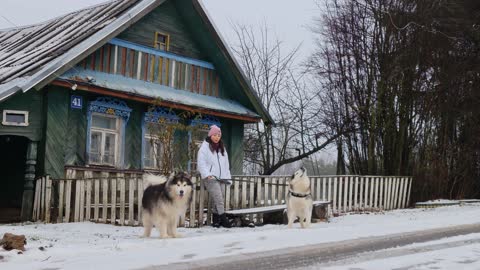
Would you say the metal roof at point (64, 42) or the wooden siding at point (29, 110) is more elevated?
the metal roof at point (64, 42)

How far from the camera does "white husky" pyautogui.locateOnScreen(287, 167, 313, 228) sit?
10191mm

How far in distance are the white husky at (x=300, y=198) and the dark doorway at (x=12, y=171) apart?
26.3 feet

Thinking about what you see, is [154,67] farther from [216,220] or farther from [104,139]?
[216,220]

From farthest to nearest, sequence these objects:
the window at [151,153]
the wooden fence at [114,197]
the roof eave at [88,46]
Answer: the window at [151,153] → the roof eave at [88,46] → the wooden fence at [114,197]

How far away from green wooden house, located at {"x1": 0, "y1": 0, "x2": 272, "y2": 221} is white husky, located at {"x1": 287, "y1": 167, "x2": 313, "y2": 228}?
172 inches

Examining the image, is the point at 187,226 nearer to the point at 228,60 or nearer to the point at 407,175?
the point at 228,60

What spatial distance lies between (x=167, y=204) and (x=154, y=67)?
27.5ft

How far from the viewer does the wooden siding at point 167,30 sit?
1577cm

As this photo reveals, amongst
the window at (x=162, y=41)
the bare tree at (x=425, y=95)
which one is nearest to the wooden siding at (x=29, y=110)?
the window at (x=162, y=41)

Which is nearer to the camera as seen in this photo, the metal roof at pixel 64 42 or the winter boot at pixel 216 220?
the winter boot at pixel 216 220

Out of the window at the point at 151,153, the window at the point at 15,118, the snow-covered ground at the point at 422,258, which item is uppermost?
the window at the point at 15,118

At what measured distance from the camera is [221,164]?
1108cm

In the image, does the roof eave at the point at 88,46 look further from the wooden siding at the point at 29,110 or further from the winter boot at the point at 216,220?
the winter boot at the point at 216,220

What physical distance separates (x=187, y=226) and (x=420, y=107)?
33.7 feet
